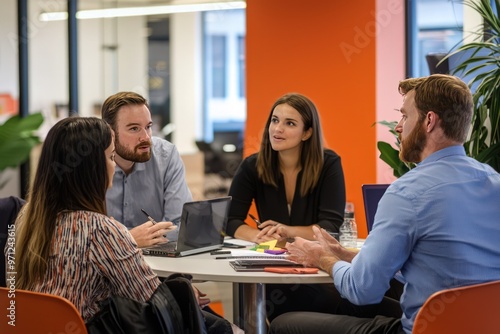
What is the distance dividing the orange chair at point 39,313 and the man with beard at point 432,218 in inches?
36.0

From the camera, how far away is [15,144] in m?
6.12

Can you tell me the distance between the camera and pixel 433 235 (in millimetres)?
2434

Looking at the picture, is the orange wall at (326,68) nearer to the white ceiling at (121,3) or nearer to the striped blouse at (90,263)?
the striped blouse at (90,263)

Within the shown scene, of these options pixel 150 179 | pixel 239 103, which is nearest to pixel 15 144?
pixel 150 179

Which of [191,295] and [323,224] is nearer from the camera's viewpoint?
[191,295]

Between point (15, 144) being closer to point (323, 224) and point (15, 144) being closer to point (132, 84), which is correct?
point (323, 224)

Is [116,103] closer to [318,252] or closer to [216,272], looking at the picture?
[216,272]

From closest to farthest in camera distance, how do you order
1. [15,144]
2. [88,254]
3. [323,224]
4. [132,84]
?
[88,254] → [323,224] → [15,144] → [132,84]

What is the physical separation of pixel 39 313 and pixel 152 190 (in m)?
1.70

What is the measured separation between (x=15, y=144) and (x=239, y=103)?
15.8ft

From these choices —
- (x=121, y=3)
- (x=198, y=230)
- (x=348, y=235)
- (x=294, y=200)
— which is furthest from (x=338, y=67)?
(x=121, y=3)

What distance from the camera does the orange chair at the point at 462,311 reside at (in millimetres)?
2162

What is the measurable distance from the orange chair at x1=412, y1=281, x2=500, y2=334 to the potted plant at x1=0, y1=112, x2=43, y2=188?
434 cm

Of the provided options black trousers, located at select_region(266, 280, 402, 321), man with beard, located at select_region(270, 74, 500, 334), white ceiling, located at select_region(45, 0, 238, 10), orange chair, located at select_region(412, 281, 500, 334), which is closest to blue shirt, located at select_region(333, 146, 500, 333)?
man with beard, located at select_region(270, 74, 500, 334)
